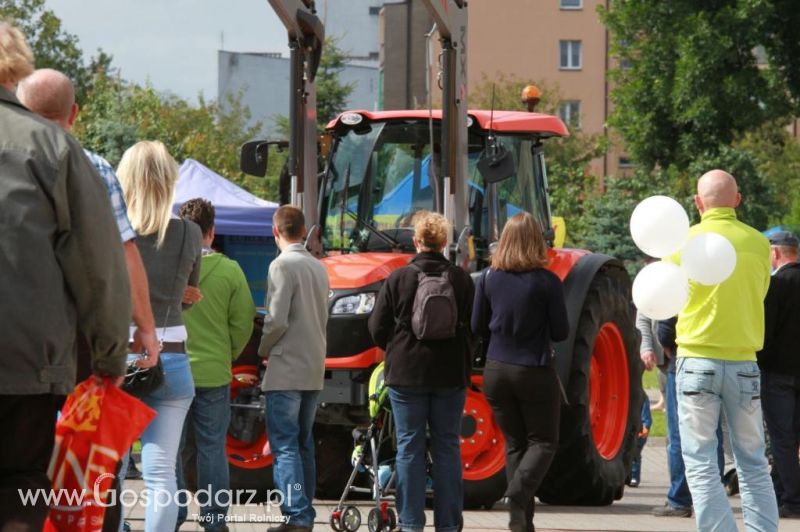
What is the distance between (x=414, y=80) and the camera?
189 ft

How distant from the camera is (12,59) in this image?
176 inches

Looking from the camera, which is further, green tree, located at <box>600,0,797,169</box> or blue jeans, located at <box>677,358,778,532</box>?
green tree, located at <box>600,0,797,169</box>

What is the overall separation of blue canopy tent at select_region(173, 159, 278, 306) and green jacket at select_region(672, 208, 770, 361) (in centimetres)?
1058

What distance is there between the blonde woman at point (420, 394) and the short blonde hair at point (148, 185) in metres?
1.76

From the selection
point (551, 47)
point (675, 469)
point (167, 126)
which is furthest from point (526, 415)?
point (551, 47)

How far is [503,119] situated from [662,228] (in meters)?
3.19

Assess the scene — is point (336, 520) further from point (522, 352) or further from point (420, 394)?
point (522, 352)

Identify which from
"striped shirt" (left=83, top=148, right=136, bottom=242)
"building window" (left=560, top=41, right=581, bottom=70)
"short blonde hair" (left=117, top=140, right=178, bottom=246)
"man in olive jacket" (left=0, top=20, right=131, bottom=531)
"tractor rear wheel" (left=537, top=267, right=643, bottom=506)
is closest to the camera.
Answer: "man in olive jacket" (left=0, top=20, right=131, bottom=531)

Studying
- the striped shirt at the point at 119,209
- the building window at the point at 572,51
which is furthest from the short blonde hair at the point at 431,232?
the building window at the point at 572,51

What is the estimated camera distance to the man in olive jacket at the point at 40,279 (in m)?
4.21

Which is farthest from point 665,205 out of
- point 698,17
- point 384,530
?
point 698,17

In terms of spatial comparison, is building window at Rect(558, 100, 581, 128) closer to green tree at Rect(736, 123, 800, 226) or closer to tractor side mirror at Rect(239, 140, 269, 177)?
green tree at Rect(736, 123, 800, 226)

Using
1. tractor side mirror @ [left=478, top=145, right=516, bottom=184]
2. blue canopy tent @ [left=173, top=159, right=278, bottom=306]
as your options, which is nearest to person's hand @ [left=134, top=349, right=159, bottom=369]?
tractor side mirror @ [left=478, top=145, right=516, bottom=184]

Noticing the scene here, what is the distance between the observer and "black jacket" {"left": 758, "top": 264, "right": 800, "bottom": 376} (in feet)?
33.2
